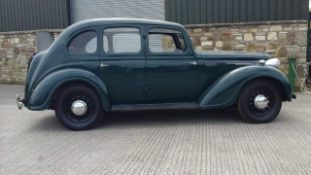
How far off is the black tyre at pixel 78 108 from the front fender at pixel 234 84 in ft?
5.99

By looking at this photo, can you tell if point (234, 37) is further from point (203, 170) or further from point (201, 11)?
point (203, 170)

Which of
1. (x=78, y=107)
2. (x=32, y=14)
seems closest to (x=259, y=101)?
(x=78, y=107)

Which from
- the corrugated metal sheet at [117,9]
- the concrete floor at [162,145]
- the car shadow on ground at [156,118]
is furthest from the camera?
the corrugated metal sheet at [117,9]

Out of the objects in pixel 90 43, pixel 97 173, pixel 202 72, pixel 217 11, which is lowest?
pixel 97 173

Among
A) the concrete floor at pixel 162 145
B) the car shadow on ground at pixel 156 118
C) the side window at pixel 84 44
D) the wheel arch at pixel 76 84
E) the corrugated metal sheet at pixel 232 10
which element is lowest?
the concrete floor at pixel 162 145

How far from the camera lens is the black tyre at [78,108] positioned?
6066 millimetres

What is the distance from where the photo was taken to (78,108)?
19.9 feet

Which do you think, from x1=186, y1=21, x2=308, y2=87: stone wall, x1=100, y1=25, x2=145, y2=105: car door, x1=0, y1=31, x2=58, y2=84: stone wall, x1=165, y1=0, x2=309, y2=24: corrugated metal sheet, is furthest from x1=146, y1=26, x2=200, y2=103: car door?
x1=0, y1=31, x2=58, y2=84: stone wall

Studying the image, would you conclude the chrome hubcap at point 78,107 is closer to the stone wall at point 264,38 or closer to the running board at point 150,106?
the running board at point 150,106

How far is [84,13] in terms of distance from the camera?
40.6 ft

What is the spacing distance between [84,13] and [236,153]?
9.02 metres

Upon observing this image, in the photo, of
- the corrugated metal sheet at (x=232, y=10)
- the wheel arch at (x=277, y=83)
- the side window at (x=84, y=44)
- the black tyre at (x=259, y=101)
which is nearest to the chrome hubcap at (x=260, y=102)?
the black tyre at (x=259, y=101)

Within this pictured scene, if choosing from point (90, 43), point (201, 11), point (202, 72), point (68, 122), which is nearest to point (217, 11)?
point (201, 11)

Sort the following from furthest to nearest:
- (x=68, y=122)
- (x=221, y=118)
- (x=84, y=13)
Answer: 1. (x=84, y=13)
2. (x=221, y=118)
3. (x=68, y=122)
